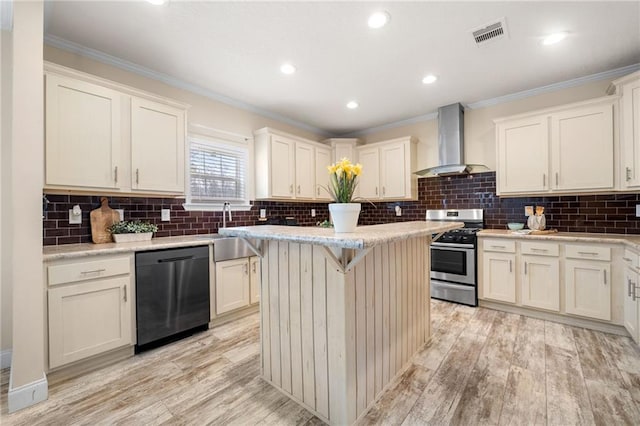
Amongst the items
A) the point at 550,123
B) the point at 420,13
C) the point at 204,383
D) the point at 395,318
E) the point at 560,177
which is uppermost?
the point at 420,13

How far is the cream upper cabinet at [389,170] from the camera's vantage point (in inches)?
170

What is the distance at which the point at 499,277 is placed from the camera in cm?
327

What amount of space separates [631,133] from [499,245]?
1560 millimetres

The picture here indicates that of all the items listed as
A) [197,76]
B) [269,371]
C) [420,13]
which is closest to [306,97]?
[197,76]

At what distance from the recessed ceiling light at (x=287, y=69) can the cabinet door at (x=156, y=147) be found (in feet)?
3.76

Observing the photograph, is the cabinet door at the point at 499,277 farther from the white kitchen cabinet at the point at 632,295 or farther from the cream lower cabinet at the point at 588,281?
the white kitchen cabinet at the point at 632,295

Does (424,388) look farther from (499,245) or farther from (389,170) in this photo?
(389,170)

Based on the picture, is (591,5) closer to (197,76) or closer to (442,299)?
(442,299)

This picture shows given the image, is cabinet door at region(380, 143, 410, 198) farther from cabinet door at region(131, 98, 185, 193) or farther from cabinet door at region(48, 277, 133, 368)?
cabinet door at region(48, 277, 133, 368)

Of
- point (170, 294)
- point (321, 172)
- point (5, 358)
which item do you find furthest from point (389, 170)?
point (5, 358)

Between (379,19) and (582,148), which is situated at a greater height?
(379,19)

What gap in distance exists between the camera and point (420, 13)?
6.73 feet

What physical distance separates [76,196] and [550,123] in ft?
16.2

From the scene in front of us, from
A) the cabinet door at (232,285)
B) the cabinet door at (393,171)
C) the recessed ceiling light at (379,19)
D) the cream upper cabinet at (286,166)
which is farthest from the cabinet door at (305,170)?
the recessed ceiling light at (379,19)
